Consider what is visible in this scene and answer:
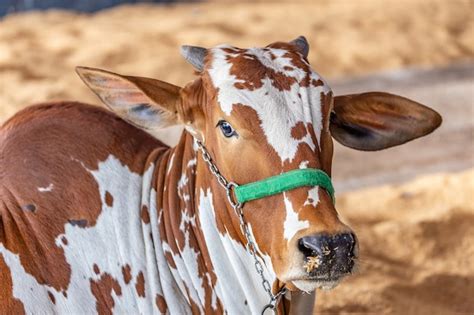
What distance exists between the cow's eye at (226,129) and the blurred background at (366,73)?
95.1 inches

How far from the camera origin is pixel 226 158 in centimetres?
357

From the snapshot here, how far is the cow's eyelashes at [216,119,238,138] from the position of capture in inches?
140

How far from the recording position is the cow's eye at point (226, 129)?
355 centimetres

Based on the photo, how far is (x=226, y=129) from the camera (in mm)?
3570

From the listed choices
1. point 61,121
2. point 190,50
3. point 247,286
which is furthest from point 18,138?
point 247,286

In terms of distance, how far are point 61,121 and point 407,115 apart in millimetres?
1294

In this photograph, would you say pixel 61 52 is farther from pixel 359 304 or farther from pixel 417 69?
pixel 359 304

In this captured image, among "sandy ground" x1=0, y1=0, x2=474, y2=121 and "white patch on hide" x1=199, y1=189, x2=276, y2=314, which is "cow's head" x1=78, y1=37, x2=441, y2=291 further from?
"sandy ground" x1=0, y1=0, x2=474, y2=121

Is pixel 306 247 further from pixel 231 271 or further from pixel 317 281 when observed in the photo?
pixel 231 271

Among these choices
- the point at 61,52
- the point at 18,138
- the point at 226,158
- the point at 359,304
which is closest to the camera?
the point at 226,158

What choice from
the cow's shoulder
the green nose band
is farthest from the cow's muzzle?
the cow's shoulder

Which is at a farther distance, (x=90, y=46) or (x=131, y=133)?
(x=90, y=46)

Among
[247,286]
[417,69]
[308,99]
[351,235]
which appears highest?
[308,99]

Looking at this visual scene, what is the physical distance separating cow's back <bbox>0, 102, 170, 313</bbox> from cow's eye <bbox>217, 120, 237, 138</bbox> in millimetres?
516
